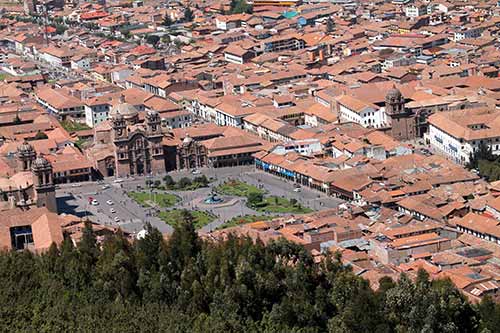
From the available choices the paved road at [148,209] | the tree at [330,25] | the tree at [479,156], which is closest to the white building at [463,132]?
the tree at [479,156]

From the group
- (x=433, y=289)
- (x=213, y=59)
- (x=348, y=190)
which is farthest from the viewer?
(x=213, y=59)

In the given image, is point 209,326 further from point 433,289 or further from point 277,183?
point 277,183

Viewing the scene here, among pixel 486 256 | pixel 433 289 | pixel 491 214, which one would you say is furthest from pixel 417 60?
pixel 433 289

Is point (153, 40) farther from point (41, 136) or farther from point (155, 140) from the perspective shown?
point (155, 140)

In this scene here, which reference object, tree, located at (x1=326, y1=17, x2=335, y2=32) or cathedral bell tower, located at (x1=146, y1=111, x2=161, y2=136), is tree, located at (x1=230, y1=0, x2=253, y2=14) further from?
cathedral bell tower, located at (x1=146, y1=111, x2=161, y2=136)

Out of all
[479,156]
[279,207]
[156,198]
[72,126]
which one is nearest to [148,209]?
[156,198]

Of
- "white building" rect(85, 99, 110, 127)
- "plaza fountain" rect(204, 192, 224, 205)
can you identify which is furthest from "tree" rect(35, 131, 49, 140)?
"plaza fountain" rect(204, 192, 224, 205)
